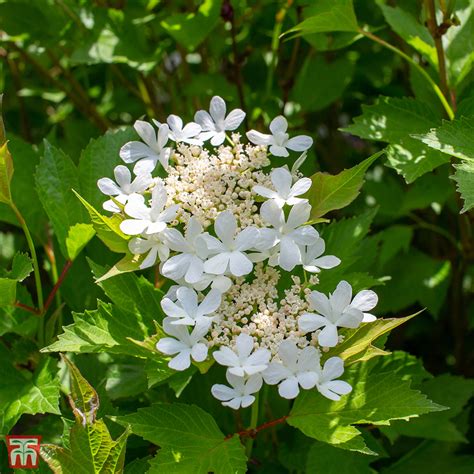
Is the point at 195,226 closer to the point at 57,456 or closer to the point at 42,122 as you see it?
the point at 57,456

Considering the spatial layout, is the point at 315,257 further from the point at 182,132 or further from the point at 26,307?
the point at 26,307

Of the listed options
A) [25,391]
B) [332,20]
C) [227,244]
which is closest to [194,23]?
[332,20]

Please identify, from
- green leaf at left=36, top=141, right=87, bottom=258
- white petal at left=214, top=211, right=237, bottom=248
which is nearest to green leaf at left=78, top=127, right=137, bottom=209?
green leaf at left=36, top=141, right=87, bottom=258

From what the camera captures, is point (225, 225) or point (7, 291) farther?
point (7, 291)

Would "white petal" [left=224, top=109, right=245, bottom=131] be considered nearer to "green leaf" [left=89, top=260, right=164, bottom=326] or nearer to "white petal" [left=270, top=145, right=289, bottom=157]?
"white petal" [left=270, top=145, right=289, bottom=157]

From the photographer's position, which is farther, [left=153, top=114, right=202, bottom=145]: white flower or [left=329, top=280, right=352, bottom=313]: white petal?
[left=153, top=114, right=202, bottom=145]: white flower
